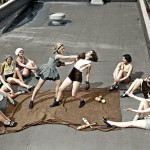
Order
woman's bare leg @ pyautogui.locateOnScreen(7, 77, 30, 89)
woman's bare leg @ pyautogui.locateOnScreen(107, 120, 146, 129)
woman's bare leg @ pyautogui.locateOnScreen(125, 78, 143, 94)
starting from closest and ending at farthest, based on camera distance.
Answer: woman's bare leg @ pyautogui.locateOnScreen(107, 120, 146, 129)
woman's bare leg @ pyautogui.locateOnScreen(125, 78, 143, 94)
woman's bare leg @ pyautogui.locateOnScreen(7, 77, 30, 89)

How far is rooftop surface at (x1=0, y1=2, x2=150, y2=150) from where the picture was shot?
652 centimetres

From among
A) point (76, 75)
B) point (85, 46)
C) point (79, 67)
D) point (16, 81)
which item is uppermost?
point (79, 67)

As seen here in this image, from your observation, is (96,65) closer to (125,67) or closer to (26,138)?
(125,67)

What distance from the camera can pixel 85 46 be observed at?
463 inches

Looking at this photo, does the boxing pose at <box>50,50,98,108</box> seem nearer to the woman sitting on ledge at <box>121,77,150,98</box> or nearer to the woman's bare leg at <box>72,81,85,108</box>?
the woman's bare leg at <box>72,81,85,108</box>

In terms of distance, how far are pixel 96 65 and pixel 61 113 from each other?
3110 millimetres

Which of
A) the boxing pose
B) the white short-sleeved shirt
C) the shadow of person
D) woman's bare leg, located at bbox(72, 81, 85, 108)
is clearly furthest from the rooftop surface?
the white short-sleeved shirt

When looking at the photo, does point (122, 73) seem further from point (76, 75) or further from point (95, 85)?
point (76, 75)

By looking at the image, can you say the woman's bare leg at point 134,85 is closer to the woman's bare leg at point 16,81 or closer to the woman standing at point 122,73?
the woman standing at point 122,73

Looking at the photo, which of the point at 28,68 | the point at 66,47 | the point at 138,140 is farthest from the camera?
the point at 66,47

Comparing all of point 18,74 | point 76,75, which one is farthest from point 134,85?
point 18,74

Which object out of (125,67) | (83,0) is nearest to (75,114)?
(125,67)

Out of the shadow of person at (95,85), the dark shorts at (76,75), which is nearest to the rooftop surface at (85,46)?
the shadow of person at (95,85)

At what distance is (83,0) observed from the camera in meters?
18.1
